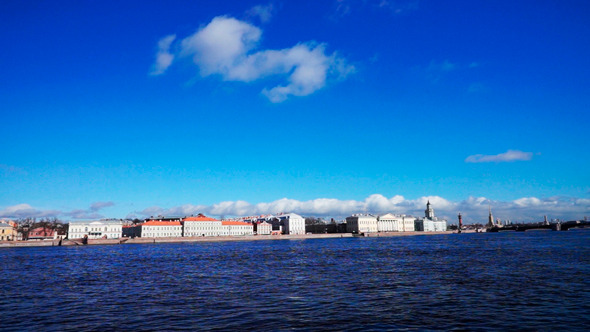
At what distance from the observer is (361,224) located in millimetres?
169125

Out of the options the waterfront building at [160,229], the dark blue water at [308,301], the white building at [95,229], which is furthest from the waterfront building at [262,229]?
the dark blue water at [308,301]

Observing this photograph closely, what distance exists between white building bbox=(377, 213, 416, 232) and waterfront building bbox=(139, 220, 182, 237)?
8333 cm

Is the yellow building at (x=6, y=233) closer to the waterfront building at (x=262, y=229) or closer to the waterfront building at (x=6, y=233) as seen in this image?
the waterfront building at (x=6, y=233)

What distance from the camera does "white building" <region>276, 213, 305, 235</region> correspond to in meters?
163

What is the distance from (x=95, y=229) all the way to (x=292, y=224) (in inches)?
2772

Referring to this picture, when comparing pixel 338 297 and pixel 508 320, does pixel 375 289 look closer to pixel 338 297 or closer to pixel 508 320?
pixel 338 297

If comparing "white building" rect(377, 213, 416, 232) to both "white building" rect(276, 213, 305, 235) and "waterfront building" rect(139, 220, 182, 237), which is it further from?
"waterfront building" rect(139, 220, 182, 237)

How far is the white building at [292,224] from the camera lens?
535 ft

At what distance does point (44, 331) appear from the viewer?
1273 centimetres

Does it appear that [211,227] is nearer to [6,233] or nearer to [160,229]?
[160,229]

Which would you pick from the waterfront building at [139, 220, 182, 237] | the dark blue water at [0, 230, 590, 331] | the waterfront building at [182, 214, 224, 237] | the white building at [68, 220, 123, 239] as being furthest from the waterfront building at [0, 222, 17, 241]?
the dark blue water at [0, 230, 590, 331]

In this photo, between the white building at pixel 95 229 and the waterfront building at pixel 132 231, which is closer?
the white building at pixel 95 229

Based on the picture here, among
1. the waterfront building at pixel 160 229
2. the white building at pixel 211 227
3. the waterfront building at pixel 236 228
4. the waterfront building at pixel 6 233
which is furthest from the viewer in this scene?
the waterfront building at pixel 236 228

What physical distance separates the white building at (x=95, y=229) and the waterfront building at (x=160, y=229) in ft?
23.8
